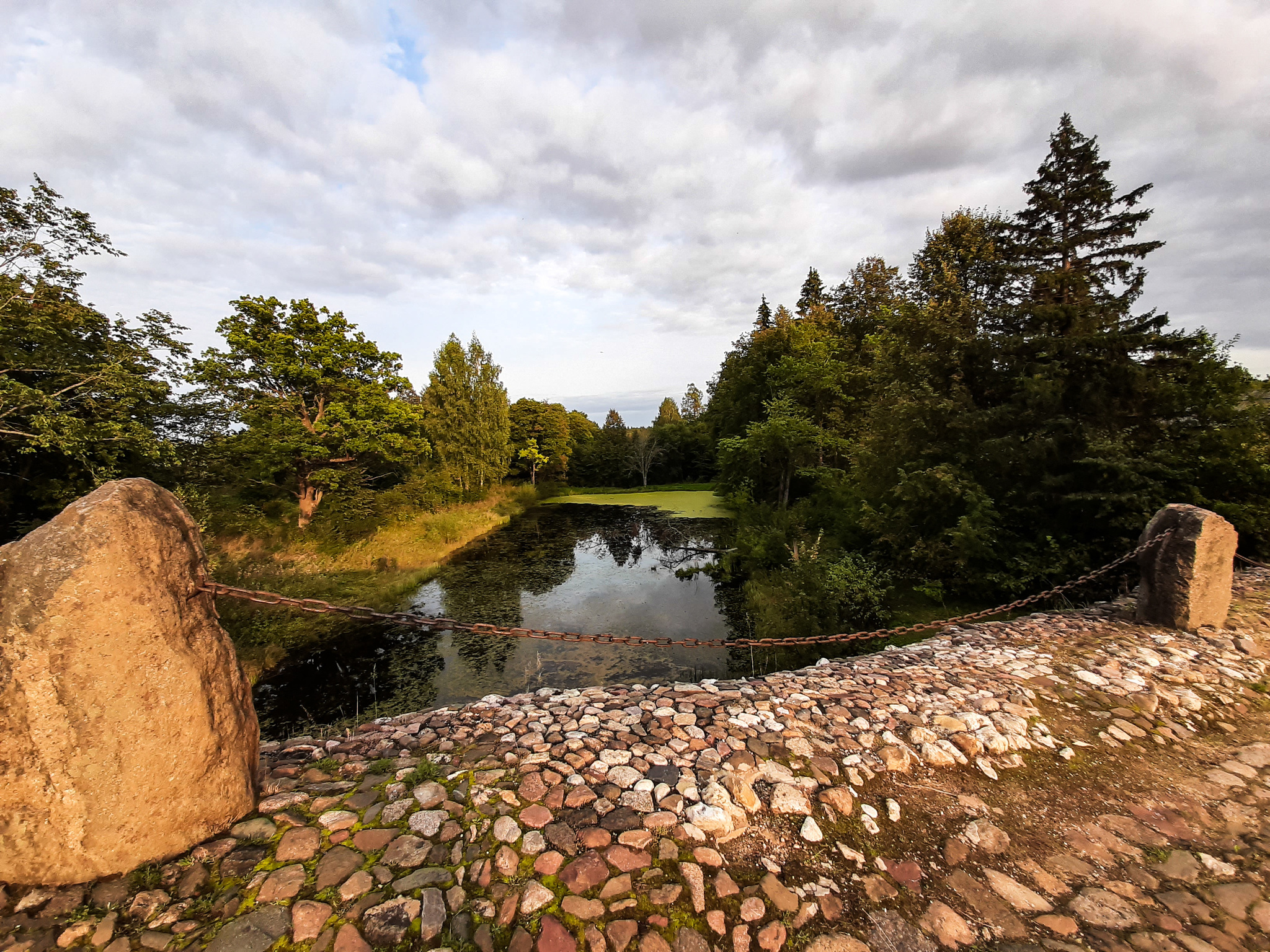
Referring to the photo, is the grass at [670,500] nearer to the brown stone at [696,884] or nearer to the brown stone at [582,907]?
the brown stone at [696,884]

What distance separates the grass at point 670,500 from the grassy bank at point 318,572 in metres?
11.9

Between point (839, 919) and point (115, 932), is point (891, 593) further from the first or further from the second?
point (115, 932)

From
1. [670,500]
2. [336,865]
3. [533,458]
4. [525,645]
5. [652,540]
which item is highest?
[533,458]

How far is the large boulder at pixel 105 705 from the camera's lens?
1.84 metres

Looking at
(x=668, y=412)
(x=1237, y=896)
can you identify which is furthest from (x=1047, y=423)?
(x=668, y=412)

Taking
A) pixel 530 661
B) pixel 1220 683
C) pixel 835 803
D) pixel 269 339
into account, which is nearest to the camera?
pixel 835 803

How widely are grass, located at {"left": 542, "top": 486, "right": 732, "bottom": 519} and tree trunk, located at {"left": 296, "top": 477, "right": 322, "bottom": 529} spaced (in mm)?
16554

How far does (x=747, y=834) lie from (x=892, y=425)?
9.22m

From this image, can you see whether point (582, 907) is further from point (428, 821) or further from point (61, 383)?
point (61, 383)

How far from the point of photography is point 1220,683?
13.4 ft

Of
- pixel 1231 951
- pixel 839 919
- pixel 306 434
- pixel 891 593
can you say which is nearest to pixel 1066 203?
pixel 891 593

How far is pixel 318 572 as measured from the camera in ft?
39.7

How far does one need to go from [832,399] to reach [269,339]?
20.2 meters

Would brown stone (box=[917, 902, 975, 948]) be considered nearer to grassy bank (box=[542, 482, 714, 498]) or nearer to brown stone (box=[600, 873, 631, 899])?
brown stone (box=[600, 873, 631, 899])
